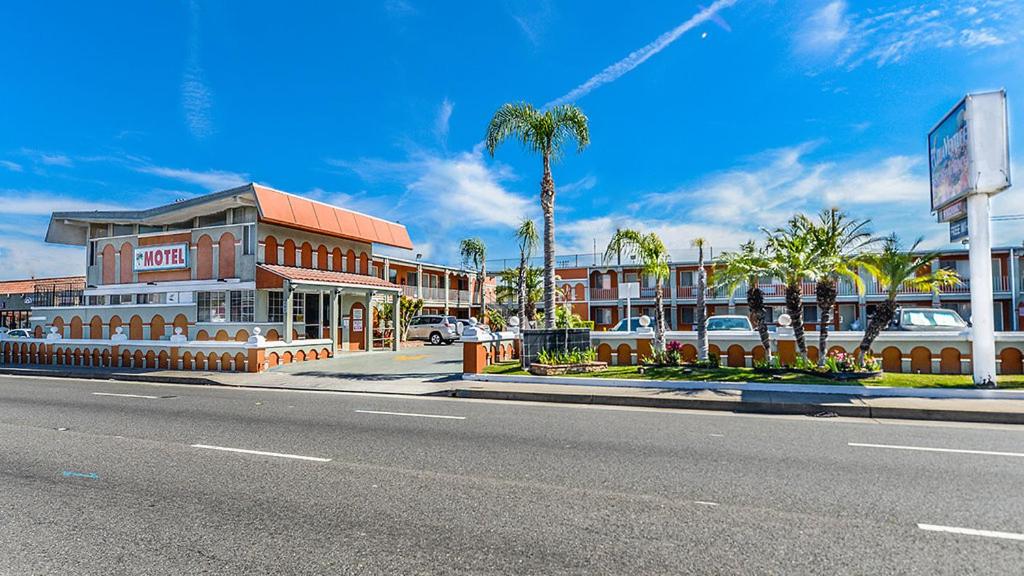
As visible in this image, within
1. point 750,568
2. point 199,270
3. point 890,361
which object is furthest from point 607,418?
point 199,270

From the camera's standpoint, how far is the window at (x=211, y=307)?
2259cm

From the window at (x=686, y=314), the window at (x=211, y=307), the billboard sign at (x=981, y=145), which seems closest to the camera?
the billboard sign at (x=981, y=145)

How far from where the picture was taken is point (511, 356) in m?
21.9

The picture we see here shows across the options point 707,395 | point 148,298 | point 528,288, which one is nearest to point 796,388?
point 707,395

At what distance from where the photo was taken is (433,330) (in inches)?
1404

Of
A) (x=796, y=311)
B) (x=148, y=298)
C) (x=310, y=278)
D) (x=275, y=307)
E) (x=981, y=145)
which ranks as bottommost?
(x=796, y=311)

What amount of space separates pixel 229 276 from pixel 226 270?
12.2 inches

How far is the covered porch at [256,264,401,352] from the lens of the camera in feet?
71.2

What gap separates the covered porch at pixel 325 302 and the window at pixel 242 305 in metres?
0.62

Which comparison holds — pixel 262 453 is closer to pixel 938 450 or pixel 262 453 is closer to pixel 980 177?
pixel 938 450

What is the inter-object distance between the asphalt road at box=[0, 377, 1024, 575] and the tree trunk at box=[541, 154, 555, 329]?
25.8ft

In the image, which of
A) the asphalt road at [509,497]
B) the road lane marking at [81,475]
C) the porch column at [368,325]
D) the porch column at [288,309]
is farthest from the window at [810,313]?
the road lane marking at [81,475]

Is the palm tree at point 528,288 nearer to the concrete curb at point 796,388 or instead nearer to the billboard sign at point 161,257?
the concrete curb at point 796,388

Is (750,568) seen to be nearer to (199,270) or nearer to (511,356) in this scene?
(511,356)
